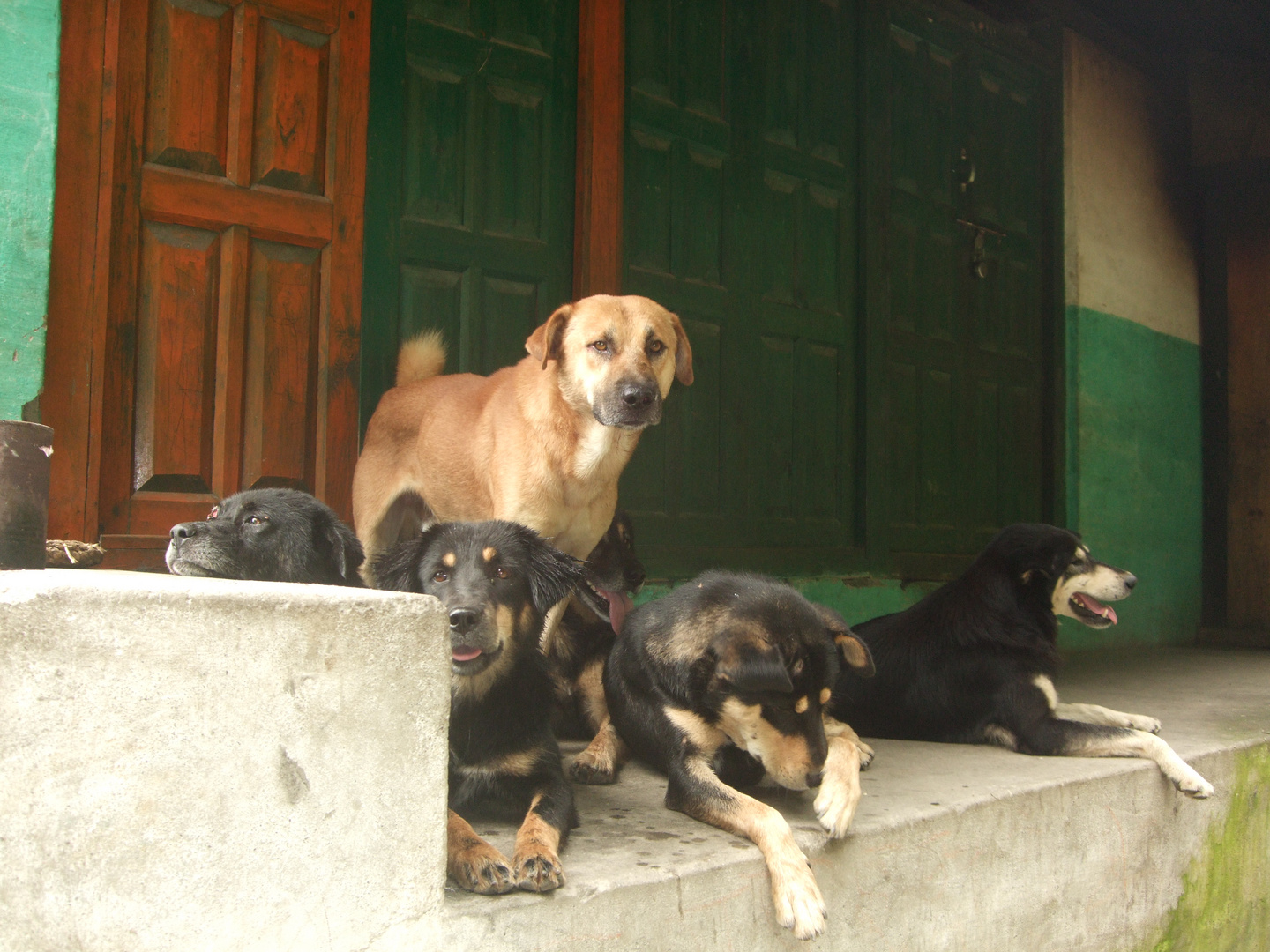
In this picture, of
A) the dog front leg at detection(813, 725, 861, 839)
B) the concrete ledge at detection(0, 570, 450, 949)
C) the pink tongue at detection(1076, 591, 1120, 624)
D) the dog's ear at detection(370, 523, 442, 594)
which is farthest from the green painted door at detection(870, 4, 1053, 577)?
the concrete ledge at detection(0, 570, 450, 949)

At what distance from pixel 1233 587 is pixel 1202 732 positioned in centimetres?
518

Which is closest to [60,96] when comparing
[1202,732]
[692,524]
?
[692,524]

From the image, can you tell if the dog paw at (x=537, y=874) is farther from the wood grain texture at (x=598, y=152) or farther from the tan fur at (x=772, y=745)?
the wood grain texture at (x=598, y=152)

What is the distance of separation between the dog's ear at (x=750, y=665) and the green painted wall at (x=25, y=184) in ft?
8.37

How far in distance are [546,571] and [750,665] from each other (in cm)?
66

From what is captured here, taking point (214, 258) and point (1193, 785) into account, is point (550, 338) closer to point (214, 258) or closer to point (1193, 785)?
point (214, 258)

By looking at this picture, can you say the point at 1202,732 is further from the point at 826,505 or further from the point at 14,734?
the point at 14,734

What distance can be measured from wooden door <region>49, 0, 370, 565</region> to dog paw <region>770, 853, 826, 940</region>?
2611 millimetres

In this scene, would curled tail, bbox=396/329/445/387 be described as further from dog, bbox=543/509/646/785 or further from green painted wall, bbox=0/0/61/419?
green painted wall, bbox=0/0/61/419

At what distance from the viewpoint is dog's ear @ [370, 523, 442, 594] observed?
2.79 meters

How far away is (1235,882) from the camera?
3898mm

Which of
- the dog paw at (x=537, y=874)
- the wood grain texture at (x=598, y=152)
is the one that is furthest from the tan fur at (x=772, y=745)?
the wood grain texture at (x=598, y=152)

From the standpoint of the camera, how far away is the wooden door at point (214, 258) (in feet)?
12.2

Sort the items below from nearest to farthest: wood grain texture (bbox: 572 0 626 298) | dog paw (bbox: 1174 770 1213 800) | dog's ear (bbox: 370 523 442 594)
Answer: dog's ear (bbox: 370 523 442 594), dog paw (bbox: 1174 770 1213 800), wood grain texture (bbox: 572 0 626 298)
